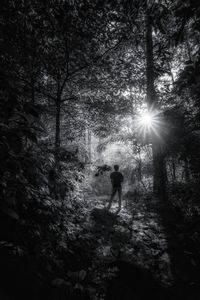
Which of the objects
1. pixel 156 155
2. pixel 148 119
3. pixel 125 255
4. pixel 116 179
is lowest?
pixel 125 255

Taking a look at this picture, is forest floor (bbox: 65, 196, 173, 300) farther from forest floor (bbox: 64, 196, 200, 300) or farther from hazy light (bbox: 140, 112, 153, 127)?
hazy light (bbox: 140, 112, 153, 127)

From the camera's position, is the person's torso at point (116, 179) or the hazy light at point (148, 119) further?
the hazy light at point (148, 119)

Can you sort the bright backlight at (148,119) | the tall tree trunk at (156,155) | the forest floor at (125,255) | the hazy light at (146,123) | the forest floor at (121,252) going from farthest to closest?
the tall tree trunk at (156,155) < the bright backlight at (148,119) < the hazy light at (146,123) < the forest floor at (121,252) < the forest floor at (125,255)

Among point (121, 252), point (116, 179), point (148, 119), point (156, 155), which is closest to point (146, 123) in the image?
point (148, 119)

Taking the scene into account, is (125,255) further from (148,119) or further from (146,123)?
(146,123)

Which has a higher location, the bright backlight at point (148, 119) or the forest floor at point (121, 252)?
the bright backlight at point (148, 119)

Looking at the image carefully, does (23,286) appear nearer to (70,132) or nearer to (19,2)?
(19,2)

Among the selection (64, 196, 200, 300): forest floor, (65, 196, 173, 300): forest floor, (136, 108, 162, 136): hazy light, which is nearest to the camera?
(64, 196, 200, 300): forest floor

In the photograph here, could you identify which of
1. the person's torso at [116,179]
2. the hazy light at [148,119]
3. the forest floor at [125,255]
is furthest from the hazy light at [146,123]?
the forest floor at [125,255]

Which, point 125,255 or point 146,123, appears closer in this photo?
point 125,255

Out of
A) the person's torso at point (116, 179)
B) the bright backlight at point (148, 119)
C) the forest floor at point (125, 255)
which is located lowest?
the forest floor at point (125, 255)

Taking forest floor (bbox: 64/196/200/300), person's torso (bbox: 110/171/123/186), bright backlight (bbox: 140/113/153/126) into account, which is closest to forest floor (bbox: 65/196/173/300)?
forest floor (bbox: 64/196/200/300)

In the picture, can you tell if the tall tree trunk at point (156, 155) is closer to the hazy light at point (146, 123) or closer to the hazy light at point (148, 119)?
the hazy light at point (146, 123)

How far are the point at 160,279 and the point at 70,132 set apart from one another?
890 cm
